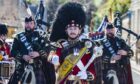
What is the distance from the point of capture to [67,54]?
775 cm

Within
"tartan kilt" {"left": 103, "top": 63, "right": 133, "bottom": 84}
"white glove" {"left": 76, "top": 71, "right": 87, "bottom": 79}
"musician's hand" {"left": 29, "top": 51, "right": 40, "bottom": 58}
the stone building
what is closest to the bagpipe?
"tartan kilt" {"left": 103, "top": 63, "right": 133, "bottom": 84}

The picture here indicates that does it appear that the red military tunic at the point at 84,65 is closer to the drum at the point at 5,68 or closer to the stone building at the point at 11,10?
the drum at the point at 5,68

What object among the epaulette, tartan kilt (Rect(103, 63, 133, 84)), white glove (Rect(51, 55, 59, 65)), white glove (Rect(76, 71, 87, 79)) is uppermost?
the epaulette

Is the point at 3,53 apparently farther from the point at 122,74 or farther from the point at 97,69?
the point at 97,69

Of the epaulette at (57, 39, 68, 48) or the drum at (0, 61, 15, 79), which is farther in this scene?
the drum at (0, 61, 15, 79)

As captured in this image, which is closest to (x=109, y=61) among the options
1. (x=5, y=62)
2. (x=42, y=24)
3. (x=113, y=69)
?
(x=113, y=69)

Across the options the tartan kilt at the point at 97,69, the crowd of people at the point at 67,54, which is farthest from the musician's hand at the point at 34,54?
the tartan kilt at the point at 97,69

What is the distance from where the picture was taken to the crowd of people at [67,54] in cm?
772

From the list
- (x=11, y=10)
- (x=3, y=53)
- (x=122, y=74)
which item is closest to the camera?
(x=122, y=74)

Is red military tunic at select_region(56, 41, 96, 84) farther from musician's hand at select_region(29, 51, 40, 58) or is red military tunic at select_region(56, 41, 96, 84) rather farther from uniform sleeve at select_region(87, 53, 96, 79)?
musician's hand at select_region(29, 51, 40, 58)

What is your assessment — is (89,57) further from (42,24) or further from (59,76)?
(42,24)

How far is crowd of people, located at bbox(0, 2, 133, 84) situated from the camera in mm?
7719

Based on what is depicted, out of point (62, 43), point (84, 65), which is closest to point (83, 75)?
point (84, 65)

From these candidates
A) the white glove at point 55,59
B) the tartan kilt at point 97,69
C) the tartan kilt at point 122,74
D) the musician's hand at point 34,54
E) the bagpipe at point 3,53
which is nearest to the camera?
the white glove at point 55,59
